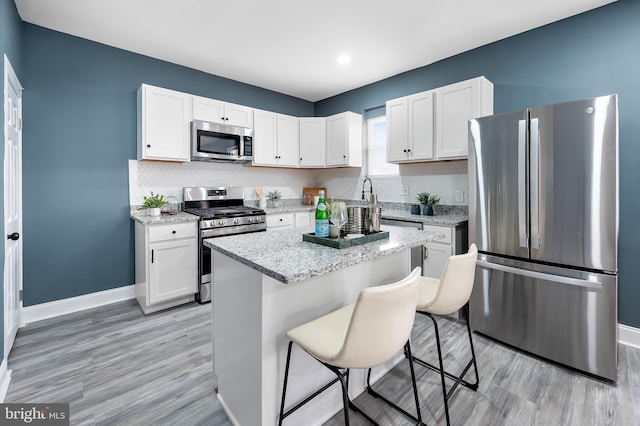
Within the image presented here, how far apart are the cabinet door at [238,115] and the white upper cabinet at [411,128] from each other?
1.79m

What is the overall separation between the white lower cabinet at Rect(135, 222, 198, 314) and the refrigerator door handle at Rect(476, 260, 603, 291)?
281cm

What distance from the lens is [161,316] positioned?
9.69ft

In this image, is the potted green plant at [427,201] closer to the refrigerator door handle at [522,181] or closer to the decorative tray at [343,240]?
the refrigerator door handle at [522,181]

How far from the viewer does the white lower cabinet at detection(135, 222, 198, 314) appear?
116 inches

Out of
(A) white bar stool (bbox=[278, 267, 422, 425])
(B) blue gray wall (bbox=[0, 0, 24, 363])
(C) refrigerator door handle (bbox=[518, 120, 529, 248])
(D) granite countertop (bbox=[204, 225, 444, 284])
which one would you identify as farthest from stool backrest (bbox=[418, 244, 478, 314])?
(B) blue gray wall (bbox=[0, 0, 24, 363])

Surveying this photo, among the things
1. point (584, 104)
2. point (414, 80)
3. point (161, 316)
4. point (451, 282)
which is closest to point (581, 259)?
point (584, 104)

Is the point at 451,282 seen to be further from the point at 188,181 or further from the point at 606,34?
the point at 188,181

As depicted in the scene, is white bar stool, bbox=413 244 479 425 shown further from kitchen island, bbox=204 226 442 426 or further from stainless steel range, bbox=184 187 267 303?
stainless steel range, bbox=184 187 267 303

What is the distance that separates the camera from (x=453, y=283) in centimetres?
155

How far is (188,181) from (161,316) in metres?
1.62

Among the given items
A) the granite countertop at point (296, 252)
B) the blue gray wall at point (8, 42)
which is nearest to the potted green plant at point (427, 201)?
the granite countertop at point (296, 252)

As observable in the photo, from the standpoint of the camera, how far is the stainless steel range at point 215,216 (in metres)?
3.26

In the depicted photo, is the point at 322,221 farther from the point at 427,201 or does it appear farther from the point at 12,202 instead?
the point at 12,202

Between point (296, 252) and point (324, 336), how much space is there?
40 cm
